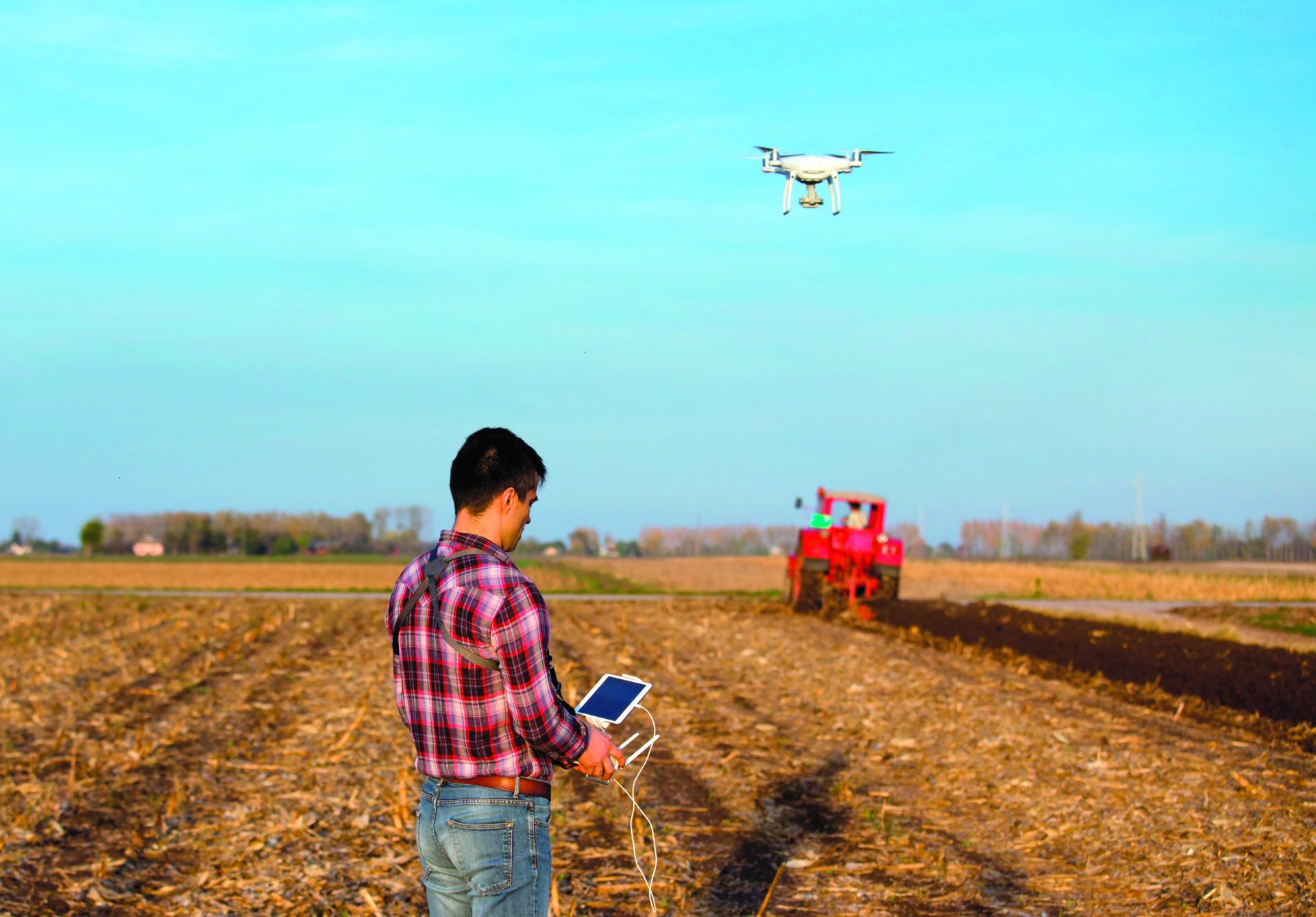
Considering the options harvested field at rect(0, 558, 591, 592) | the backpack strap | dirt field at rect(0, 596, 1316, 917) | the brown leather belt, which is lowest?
harvested field at rect(0, 558, 591, 592)

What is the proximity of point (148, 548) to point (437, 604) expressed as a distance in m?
109

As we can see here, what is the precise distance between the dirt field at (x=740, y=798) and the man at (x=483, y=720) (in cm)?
253

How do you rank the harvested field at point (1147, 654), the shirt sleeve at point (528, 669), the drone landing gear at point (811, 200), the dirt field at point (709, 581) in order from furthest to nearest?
the dirt field at point (709, 581)
the harvested field at point (1147, 654)
the drone landing gear at point (811, 200)
the shirt sleeve at point (528, 669)

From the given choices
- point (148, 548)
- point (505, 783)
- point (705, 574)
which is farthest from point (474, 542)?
point (148, 548)

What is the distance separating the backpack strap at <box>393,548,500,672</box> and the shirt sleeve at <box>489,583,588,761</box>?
0.19ft

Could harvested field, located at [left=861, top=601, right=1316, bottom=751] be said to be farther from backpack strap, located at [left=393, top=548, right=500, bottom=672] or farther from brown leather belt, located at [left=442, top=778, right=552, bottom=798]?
backpack strap, located at [left=393, top=548, right=500, bottom=672]

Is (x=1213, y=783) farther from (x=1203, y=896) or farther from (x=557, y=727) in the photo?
(x=557, y=727)

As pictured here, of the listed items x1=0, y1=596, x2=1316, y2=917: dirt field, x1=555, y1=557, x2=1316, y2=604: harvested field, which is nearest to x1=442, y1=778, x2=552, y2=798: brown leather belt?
x1=0, y1=596, x2=1316, y2=917: dirt field

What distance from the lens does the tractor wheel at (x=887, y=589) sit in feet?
78.7

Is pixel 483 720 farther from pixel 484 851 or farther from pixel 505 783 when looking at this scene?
pixel 484 851

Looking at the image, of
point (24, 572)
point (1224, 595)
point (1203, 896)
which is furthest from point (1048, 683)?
point (24, 572)

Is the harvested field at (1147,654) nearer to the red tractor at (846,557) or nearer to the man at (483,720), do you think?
the red tractor at (846,557)

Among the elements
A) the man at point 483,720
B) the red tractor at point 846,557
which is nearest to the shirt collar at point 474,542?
the man at point 483,720

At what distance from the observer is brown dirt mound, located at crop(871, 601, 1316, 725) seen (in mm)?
13391
